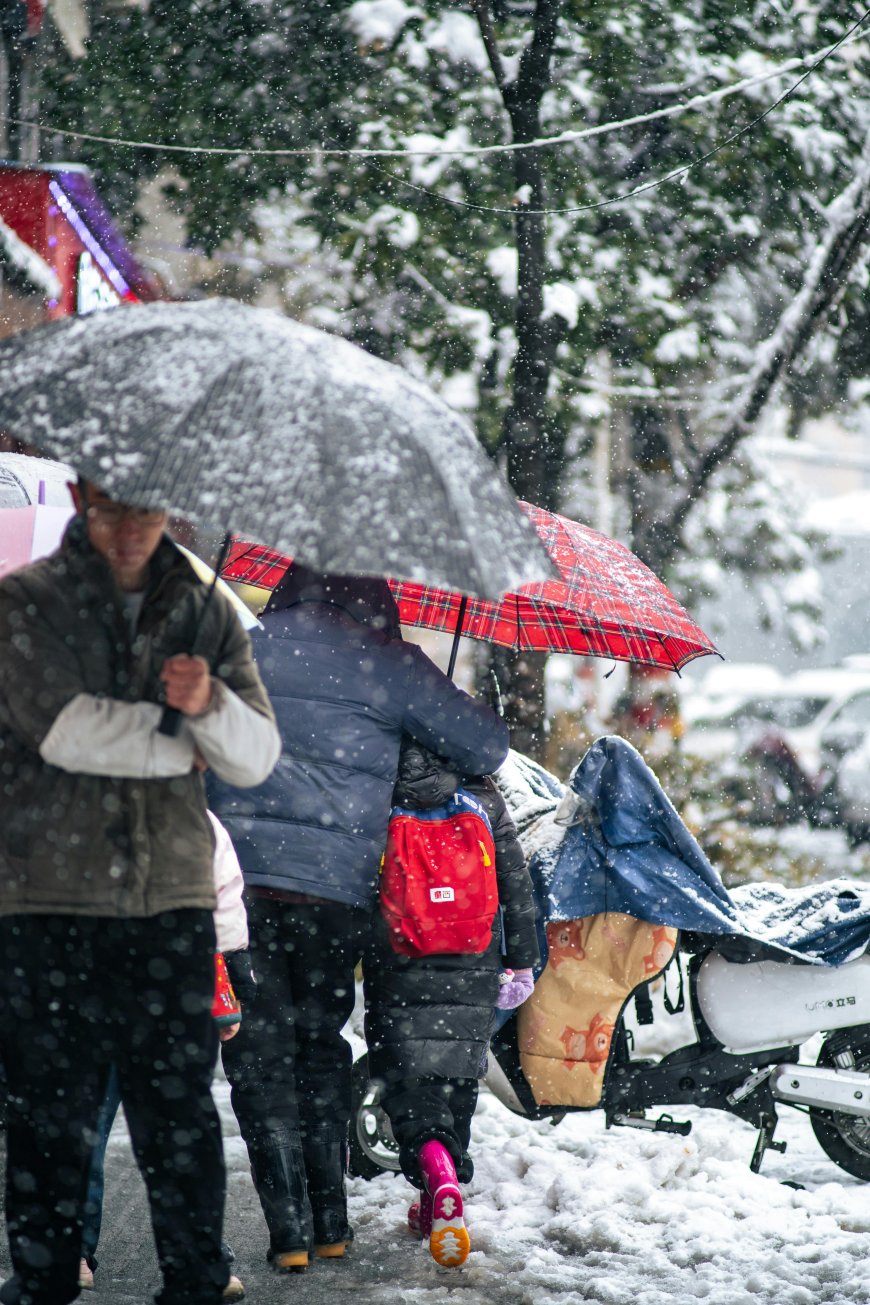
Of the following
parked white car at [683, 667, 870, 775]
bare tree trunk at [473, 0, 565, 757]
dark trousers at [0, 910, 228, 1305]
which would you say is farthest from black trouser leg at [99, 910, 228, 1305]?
parked white car at [683, 667, 870, 775]

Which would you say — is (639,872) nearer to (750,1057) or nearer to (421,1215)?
(750,1057)

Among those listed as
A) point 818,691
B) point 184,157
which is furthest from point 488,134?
point 818,691

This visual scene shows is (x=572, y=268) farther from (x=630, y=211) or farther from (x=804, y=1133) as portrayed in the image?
(x=804, y=1133)

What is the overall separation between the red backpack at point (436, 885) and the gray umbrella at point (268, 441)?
138 centimetres

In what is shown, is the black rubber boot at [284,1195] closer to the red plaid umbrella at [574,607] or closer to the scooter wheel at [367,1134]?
the scooter wheel at [367,1134]

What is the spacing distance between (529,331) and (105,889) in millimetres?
5551

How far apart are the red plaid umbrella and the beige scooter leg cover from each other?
888 mm

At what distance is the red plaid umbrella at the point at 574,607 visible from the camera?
14.0 feet

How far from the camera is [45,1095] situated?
9.59ft

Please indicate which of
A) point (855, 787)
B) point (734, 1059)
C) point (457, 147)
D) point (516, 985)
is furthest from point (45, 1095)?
point (855, 787)

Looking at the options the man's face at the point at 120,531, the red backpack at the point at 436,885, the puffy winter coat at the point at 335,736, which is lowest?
the red backpack at the point at 436,885

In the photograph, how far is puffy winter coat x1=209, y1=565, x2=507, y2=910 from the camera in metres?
3.92

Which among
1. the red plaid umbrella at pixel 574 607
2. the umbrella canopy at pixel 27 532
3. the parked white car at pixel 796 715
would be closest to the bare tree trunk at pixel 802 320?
the red plaid umbrella at pixel 574 607

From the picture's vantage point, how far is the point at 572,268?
902 cm
